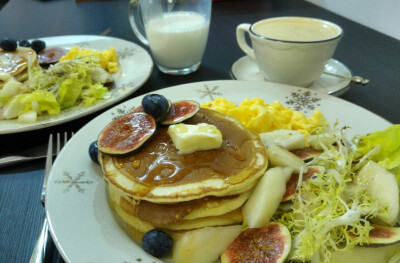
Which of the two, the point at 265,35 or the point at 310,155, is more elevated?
the point at 265,35

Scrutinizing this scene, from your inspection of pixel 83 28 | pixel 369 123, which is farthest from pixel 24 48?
pixel 369 123

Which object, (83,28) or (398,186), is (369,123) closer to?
(398,186)

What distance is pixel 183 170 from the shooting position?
5.10ft

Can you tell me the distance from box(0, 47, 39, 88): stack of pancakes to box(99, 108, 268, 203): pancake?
168 centimetres

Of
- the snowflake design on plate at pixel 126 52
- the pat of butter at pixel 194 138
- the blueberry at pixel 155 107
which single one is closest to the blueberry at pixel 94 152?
the blueberry at pixel 155 107

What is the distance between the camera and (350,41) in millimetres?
3625

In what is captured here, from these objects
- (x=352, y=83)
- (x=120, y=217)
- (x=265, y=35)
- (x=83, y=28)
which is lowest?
(x=83, y=28)

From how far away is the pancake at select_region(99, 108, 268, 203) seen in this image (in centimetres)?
148

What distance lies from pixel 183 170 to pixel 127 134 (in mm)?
399

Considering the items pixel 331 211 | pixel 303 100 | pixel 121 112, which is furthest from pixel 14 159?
pixel 303 100

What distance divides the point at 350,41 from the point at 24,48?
324cm

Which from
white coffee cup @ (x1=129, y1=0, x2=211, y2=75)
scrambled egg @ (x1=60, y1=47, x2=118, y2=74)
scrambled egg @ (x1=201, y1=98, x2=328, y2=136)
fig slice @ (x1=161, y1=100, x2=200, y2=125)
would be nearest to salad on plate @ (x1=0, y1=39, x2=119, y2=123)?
scrambled egg @ (x1=60, y1=47, x2=118, y2=74)

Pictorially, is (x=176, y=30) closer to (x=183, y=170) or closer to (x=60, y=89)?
(x=60, y=89)

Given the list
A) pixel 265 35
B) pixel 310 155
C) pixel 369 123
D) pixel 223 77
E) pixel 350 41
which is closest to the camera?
pixel 310 155
